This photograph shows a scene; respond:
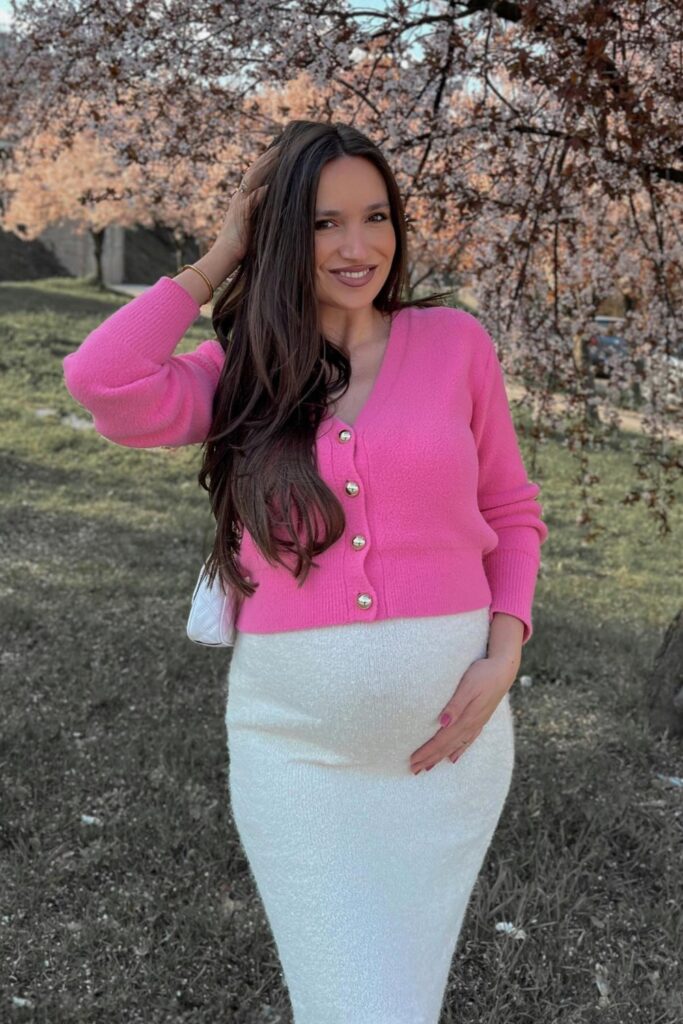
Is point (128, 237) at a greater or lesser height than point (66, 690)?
greater

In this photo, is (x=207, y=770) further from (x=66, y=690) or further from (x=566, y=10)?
(x=566, y=10)

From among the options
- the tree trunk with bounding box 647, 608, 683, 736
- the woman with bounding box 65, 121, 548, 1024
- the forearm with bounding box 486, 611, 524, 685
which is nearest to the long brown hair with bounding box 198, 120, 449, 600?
the woman with bounding box 65, 121, 548, 1024

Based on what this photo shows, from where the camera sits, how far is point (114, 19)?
12.0ft

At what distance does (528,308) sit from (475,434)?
11.6 feet

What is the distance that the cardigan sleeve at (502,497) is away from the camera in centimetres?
193

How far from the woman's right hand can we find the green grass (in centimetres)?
195

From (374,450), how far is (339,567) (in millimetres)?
213

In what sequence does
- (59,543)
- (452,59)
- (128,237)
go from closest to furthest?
(452,59) → (59,543) → (128,237)

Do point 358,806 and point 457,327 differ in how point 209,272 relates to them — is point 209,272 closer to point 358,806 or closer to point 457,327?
point 457,327

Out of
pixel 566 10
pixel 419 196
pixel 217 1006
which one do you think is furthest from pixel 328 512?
pixel 419 196

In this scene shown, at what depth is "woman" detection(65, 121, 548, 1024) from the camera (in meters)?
1.75

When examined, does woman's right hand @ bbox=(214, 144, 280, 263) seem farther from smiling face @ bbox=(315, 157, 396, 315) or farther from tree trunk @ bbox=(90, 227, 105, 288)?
tree trunk @ bbox=(90, 227, 105, 288)

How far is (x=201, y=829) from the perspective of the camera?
132 inches

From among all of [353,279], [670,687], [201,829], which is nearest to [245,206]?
[353,279]
